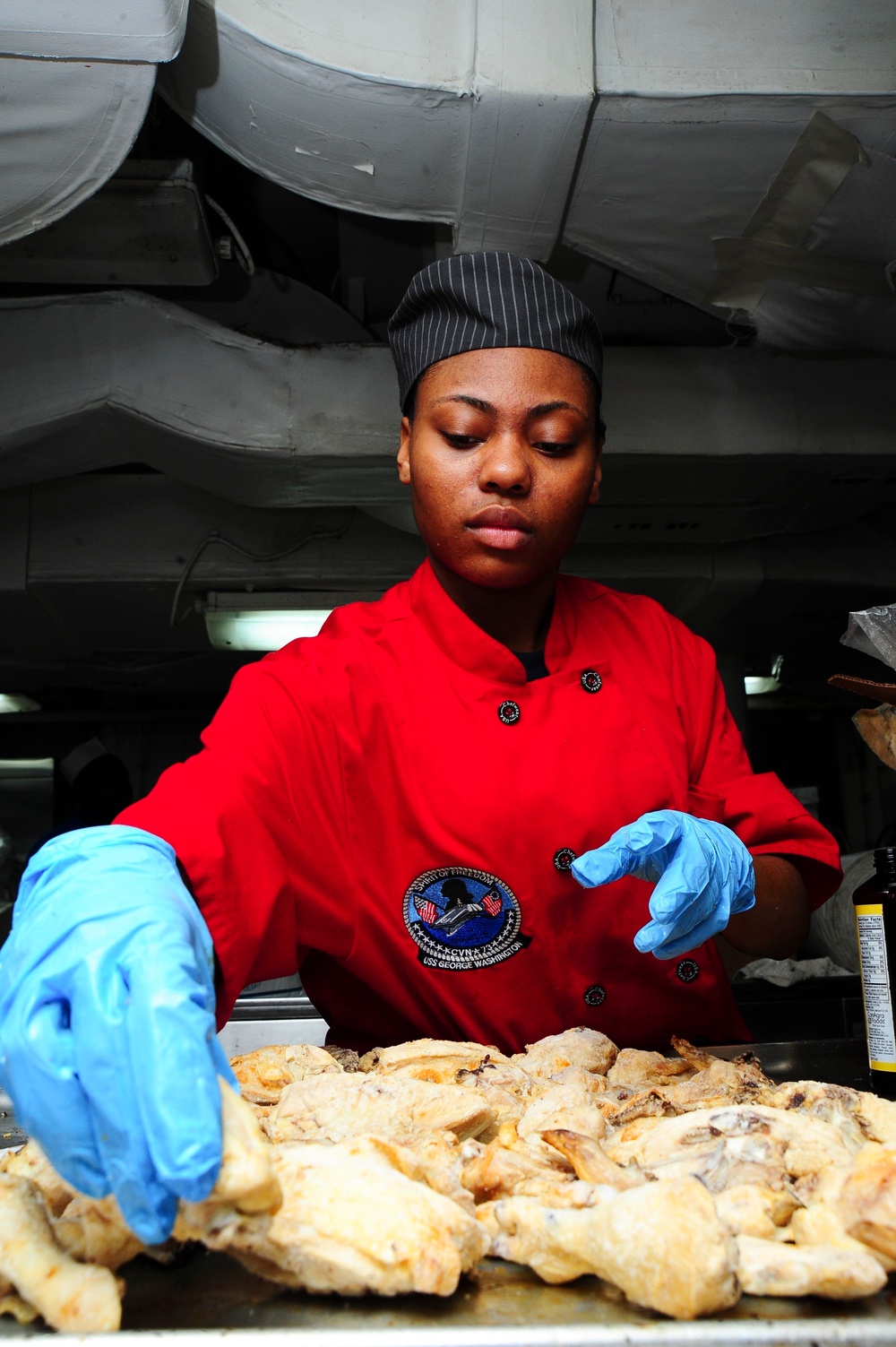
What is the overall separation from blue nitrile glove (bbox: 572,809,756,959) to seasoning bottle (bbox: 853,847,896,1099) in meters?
0.21

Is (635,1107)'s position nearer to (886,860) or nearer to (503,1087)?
(503,1087)

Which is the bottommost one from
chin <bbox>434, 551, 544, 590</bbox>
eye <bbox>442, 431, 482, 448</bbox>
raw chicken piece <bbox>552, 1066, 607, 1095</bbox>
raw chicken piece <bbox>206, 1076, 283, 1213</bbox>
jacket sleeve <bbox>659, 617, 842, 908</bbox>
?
raw chicken piece <bbox>552, 1066, 607, 1095</bbox>

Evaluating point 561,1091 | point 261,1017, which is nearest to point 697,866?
point 561,1091

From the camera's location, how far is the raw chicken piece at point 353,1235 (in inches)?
27.4

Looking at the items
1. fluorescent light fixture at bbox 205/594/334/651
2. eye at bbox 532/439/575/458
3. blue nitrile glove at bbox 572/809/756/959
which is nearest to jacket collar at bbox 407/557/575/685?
eye at bbox 532/439/575/458

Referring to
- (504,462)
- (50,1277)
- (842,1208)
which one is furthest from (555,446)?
(50,1277)

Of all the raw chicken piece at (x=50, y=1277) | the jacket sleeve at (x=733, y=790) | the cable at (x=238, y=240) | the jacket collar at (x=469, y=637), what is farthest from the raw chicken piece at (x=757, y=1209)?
the cable at (x=238, y=240)

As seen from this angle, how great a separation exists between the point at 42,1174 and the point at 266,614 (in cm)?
369

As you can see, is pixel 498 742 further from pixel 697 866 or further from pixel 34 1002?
pixel 34 1002

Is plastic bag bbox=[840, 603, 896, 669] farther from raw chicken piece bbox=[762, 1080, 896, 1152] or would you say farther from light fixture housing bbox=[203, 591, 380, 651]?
light fixture housing bbox=[203, 591, 380, 651]

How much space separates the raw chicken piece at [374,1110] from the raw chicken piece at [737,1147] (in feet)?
0.49

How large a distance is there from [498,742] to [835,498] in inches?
104

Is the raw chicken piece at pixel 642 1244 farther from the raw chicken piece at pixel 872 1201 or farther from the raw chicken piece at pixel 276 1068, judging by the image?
the raw chicken piece at pixel 276 1068

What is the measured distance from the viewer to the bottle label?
1347 millimetres
